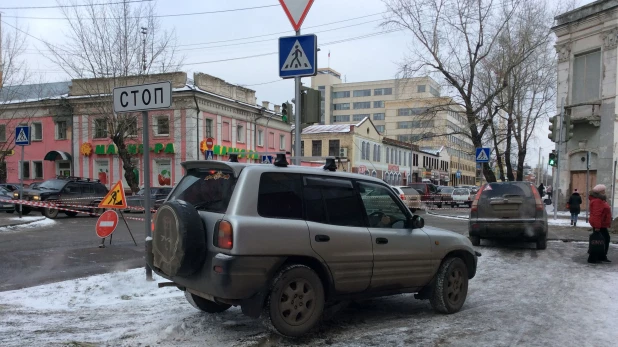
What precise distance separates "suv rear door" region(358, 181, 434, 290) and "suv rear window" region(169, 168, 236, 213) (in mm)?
1607

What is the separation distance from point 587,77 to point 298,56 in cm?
2277

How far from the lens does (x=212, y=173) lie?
5.00m

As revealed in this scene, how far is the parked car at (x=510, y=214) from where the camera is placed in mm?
11656

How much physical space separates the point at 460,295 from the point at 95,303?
15.4 feet

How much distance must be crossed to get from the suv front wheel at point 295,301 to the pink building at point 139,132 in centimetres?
2862

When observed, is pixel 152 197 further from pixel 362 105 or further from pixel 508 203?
pixel 362 105

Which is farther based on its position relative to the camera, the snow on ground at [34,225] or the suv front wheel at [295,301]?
the snow on ground at [34,225]

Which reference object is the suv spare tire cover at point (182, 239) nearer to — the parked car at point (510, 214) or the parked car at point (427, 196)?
the parked car at point (510, 214)

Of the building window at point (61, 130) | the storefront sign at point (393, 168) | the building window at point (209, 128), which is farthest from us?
the storefront sign at point (393, 168)

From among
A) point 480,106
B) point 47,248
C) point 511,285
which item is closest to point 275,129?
point 480,106

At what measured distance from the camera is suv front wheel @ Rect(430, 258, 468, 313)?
5.93m

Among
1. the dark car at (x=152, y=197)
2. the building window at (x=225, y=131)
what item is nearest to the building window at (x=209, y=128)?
the building window at (x=225, y=131)

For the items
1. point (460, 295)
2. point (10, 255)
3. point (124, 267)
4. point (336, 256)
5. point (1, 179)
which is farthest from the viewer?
point (1, 179)

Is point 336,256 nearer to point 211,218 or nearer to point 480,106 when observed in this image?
point 211,218
